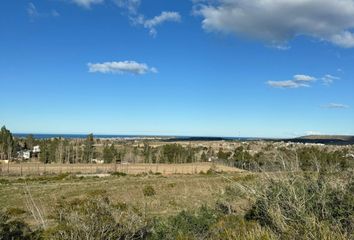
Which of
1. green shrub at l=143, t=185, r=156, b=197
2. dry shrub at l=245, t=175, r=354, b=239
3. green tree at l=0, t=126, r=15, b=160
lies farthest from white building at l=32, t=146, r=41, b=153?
dry shrub at l=245, t=175, r=354, b=239

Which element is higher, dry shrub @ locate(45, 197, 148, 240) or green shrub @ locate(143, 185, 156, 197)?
dry shrub @ locate(45, 197, 148, 240)

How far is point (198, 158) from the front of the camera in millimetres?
130250

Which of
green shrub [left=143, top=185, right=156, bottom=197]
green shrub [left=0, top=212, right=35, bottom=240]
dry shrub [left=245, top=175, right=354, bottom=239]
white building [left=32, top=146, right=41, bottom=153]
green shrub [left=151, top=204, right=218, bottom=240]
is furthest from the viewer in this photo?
white building [left=32, top=146, right=41, bottom=153]

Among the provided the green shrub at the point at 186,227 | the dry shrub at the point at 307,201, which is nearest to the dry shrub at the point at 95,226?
the green shrub at the point at 186,227

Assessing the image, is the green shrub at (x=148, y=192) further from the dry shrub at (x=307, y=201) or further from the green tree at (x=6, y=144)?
the green tree at (x=6, y=144)

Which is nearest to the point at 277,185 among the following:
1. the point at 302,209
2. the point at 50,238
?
the point at 302,209

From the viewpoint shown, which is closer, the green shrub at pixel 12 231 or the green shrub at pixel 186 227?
the green shrub at pixel 12 231

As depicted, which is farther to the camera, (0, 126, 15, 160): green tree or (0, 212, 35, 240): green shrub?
(0, 126, 15, 160): green tree

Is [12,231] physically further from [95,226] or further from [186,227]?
[186,227]

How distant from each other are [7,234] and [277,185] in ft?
27.1

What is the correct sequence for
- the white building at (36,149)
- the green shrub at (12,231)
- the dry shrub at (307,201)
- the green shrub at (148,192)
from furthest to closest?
the white building at (36,149) → the green shrub at (148,192) → the green shrub at (12,231) → the dry shrub at (307,201)

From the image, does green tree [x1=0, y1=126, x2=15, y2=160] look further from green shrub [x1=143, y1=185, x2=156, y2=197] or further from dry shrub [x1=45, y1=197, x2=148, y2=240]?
dry shrub [x1=45, y1=197, x2=148, y2=240]

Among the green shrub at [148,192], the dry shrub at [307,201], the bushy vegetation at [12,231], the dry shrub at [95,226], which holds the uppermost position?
the dry shrub at [307,201]

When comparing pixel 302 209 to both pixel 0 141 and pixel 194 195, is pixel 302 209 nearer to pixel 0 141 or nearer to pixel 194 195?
pixel 194 195
